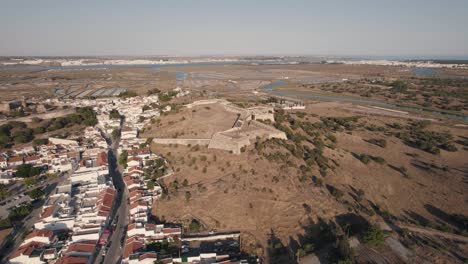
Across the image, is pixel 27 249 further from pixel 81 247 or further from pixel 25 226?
pixel 25 226

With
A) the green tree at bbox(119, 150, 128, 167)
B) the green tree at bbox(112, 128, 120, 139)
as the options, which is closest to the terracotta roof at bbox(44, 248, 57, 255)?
the green tree at bbox(119, 150, 128, 167)

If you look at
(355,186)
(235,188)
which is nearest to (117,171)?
(235,188)

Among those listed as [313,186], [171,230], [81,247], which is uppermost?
[313,186]

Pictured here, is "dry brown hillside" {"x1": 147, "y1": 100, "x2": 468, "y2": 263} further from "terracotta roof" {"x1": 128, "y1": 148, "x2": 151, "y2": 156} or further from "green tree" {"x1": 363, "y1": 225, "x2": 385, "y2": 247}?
"terracotta roof" {"x1": 128, "y1": 148, "x2": 151, "y2": 156}

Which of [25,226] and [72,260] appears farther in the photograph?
[25,226]

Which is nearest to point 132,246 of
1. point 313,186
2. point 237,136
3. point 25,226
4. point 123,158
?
point 25,226

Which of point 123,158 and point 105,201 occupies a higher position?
point 123,158

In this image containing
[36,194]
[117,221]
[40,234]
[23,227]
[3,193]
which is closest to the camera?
[40,234]

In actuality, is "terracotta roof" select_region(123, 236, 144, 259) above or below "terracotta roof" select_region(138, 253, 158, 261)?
below

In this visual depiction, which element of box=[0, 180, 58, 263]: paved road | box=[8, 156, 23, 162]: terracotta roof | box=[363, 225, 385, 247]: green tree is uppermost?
box=[363, 225, 385, 247]: green tree

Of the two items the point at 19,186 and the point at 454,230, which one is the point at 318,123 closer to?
the point at 454,230

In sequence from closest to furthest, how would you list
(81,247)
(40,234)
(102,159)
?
(81,247), (40,234), (102,159)
